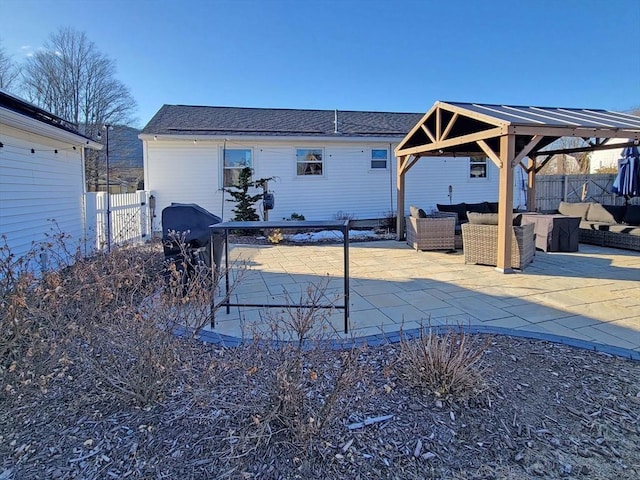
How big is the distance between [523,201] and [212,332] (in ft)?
44.5

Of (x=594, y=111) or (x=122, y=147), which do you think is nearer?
(x=594, y=111)

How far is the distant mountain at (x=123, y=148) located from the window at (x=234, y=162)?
16.5 metres

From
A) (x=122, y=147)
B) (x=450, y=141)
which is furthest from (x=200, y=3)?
(x=122, y=147)

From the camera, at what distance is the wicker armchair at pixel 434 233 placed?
7.60m

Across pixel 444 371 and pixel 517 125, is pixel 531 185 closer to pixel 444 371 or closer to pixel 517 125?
pixel 517 125

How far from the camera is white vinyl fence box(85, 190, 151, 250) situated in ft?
23.2

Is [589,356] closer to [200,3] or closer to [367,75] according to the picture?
[200,3]

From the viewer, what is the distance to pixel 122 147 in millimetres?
24906

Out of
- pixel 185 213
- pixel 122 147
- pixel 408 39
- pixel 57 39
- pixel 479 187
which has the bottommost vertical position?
pixel 185 213

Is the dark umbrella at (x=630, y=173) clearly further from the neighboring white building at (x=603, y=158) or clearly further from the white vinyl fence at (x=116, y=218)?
the neighboring white building at (x=603, y=158)

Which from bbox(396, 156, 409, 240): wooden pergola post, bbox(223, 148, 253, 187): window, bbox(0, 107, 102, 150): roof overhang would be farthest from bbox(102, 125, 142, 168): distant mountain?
bbox(396, 156, 409, 240): wooden pergola post

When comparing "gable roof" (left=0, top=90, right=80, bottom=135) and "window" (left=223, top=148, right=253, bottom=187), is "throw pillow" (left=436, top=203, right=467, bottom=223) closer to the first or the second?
"window" (left=223, top=148, right=253, bottom=187)

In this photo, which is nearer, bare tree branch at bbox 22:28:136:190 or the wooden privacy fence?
the wooden privacy fence

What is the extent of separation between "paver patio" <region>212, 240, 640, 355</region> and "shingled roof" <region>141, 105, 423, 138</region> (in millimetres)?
5579
